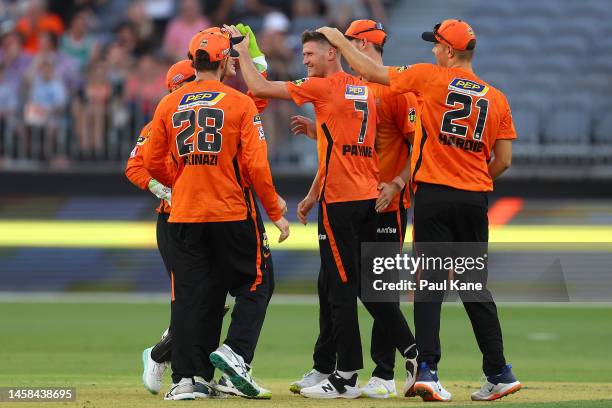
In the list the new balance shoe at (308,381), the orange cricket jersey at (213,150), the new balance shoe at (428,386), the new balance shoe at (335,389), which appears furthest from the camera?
the new balance shoe at (308,381)

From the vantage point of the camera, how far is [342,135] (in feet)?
30.4

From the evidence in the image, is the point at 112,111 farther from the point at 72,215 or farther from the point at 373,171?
the point at 373,171

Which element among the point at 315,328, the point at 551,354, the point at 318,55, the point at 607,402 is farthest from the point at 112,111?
→ the point at 607,402

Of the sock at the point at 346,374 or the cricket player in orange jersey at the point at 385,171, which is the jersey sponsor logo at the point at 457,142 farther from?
the sock at the point at 346,374

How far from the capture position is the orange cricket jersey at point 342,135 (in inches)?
364

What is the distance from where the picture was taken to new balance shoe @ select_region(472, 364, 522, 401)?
8.80 m

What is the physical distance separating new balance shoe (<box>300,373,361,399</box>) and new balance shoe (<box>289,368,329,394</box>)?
142mm

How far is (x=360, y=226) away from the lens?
9375 millimetres

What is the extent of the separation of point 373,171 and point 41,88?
37.2 ft

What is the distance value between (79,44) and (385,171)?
478 inches

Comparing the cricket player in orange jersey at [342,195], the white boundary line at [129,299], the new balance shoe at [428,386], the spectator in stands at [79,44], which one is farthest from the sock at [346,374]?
the spectator in stands at [79,44]

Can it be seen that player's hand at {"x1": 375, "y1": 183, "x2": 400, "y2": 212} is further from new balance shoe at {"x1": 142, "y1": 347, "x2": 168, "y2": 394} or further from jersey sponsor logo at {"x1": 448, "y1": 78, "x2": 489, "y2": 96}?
new balance shoe at {"x1": 142, "y1": 347, "x2": 168, "y2": 394}

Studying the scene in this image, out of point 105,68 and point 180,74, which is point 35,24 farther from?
point 180,74

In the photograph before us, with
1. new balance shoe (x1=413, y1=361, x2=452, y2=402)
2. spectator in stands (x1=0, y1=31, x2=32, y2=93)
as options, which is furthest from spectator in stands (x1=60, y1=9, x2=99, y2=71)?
new balance shoe (x1=413, y1=361, x2=452, y2=402)
